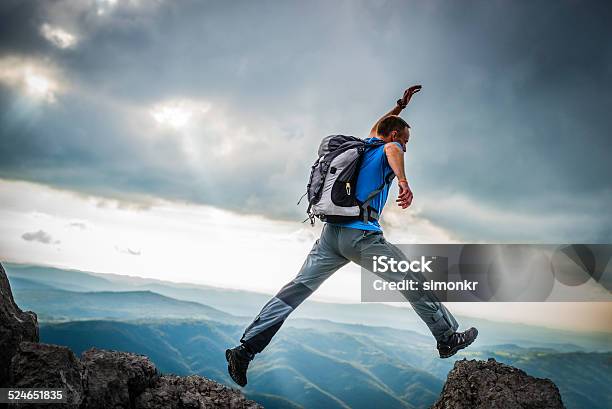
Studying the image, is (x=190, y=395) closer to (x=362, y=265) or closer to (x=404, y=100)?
(x=362, y=265)

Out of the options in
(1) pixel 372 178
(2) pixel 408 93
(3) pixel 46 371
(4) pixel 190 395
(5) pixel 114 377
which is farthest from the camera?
(2) pixel 408 93

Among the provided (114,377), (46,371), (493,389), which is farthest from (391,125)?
(46,371)

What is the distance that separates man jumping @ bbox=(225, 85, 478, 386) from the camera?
6590 millimetres

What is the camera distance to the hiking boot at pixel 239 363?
6.86 metres

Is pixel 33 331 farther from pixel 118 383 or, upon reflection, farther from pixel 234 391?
pixel 234 391

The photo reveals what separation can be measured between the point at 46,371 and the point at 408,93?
21.9 feet

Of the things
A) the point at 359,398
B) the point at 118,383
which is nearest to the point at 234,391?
the point at 118,383

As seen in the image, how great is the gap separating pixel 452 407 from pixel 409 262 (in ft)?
7.70

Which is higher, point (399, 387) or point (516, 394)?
point (516, 394)

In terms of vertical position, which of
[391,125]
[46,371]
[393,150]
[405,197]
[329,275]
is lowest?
[46,371]

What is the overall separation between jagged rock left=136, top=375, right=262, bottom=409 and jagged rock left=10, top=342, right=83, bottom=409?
126 cm

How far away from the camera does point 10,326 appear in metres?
5.74

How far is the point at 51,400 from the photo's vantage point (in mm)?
4637

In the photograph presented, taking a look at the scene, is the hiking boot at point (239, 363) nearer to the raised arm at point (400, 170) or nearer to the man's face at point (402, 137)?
the raised arm at point (400, 170)
